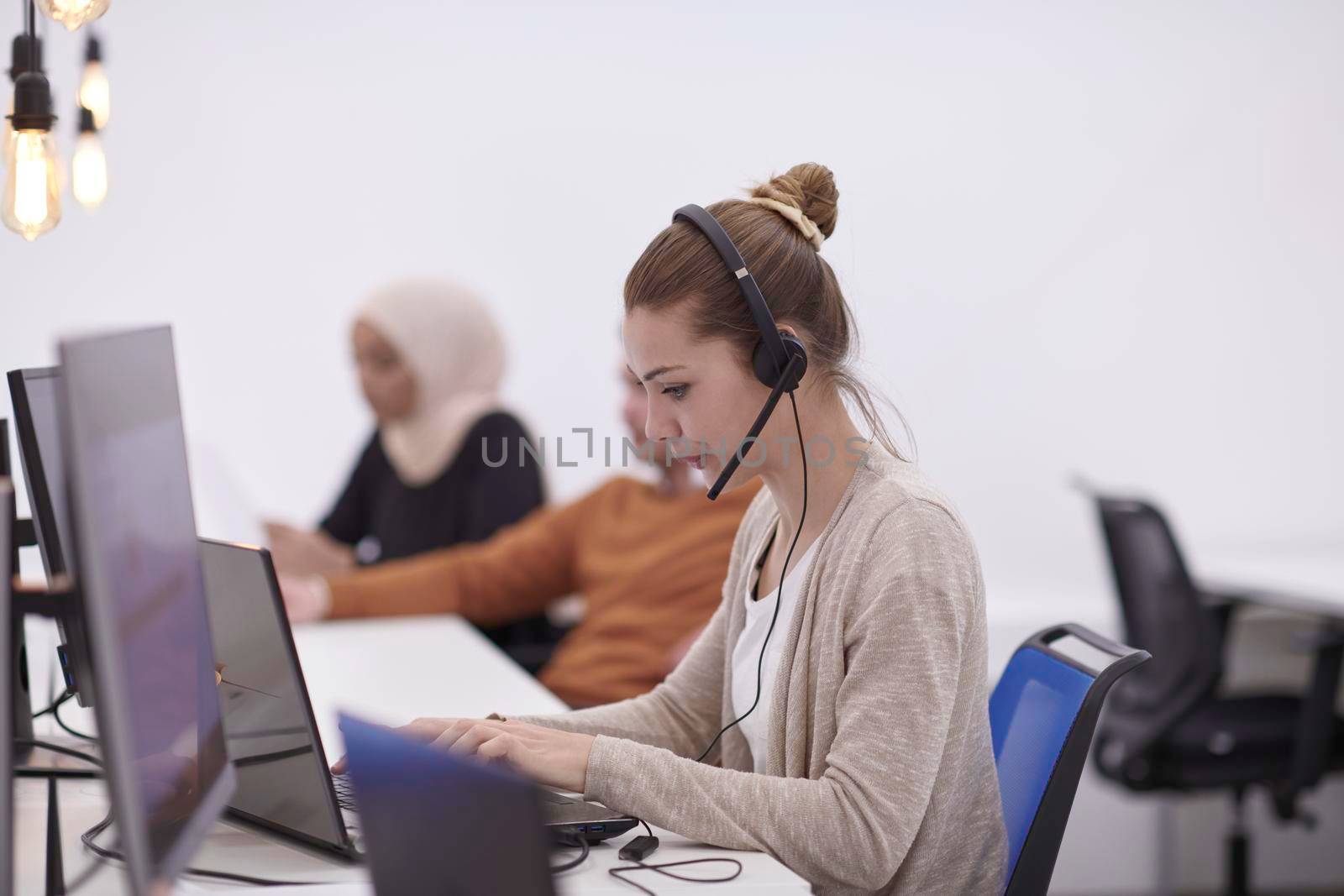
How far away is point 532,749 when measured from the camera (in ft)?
3.44

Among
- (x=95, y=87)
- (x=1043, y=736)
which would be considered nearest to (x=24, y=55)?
(x=95, y=87)

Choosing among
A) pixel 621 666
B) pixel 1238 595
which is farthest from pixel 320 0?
pixel 1238 595

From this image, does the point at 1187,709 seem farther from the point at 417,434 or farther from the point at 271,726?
the point at 271,726

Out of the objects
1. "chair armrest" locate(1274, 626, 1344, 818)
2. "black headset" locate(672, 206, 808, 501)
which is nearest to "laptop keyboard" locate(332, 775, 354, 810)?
"black headset" locate(672, 206, 808, 501)

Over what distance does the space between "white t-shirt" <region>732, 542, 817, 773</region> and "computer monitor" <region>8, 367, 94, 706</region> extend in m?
0.60

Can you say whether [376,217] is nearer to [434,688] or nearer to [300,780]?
[434,688]

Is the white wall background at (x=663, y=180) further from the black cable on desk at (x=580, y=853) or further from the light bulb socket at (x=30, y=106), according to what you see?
the black cable on desk at (x=580, y=853)

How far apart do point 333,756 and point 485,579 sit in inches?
49.2

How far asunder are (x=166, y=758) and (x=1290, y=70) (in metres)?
3.15

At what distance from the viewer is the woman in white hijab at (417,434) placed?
2.86 meters

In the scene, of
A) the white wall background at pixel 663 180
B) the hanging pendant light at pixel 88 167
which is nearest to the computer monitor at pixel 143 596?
the hanging pendant light at pixel 88 167

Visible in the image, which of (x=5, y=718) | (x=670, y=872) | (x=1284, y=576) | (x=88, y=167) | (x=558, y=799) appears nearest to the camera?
(x=5, y=718)

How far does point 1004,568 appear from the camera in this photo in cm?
311

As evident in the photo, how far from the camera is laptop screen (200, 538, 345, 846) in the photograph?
101 centimetres
